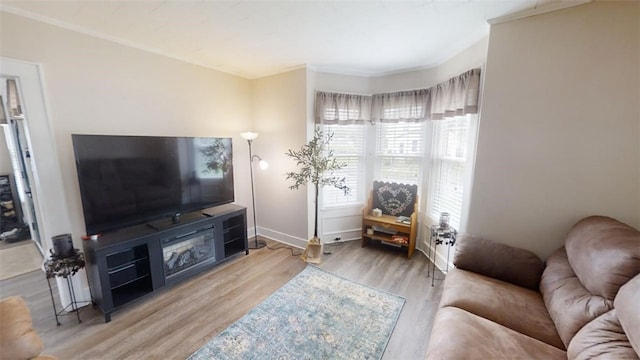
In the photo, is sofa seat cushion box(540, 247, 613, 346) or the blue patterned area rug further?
the blue patterned area rug

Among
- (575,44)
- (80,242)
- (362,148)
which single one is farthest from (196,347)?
(575,44)

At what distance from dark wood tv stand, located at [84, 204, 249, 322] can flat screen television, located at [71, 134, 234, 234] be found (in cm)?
15

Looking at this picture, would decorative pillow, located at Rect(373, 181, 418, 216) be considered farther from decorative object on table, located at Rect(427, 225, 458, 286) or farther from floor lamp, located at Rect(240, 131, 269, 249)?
floor lamp, located at Rect(240, 131, 269, 249)

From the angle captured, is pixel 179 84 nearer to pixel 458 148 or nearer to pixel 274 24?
pixel 274 24

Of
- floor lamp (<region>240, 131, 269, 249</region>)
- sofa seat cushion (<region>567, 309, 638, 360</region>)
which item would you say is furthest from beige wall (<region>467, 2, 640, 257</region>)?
floor lamp (<region>240, 131, 269, 249</region>)

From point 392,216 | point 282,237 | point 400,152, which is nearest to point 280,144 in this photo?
point 282,237

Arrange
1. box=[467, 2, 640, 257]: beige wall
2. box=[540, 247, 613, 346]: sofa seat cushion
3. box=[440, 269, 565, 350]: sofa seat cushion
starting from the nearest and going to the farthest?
1. box=[540, 247, 613, 346]: sofa seat cushion
2. box=[440, 269, 565, 350]: sofa seat cushion
3. box=[467, 2, 640, 257]: beige wall

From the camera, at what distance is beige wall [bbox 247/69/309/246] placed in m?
3.22

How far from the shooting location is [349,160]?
357 centimetres

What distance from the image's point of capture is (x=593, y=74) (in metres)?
1.67

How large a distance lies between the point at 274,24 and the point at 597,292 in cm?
284

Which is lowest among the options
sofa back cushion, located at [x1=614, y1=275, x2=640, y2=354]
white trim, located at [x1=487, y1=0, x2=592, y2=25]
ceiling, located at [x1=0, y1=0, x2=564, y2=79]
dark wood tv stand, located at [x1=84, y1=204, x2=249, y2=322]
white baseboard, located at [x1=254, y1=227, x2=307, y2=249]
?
white baseboard, located at [x1=254, y1=227, x2=307, y2=249]

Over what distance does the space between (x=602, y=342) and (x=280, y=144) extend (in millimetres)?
3257

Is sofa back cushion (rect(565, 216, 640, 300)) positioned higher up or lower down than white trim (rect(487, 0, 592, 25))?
lower down
